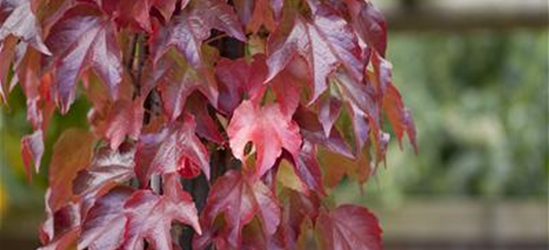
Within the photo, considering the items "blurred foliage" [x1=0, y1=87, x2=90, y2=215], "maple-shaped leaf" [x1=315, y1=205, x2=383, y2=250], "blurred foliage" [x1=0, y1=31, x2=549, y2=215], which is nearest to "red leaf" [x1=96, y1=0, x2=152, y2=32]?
"maple-shaped leaf" [x1=315, y1=205, x2=383, y2=250]

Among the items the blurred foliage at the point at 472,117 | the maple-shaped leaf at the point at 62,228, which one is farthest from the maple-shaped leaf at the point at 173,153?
the blurred foliage at the point at 472,117

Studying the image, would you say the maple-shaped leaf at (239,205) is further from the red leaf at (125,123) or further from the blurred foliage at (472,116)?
the blurred foliage at (472,116)

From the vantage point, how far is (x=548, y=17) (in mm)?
3090

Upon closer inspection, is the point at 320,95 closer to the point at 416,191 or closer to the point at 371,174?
the point at 371,174

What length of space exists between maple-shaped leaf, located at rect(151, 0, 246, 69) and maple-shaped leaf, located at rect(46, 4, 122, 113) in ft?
0.11

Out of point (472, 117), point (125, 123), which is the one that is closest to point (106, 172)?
point (125, 123)

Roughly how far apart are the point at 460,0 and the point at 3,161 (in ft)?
5.03

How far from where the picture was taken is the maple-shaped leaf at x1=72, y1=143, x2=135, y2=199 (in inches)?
31.5

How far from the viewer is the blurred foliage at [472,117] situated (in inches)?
160

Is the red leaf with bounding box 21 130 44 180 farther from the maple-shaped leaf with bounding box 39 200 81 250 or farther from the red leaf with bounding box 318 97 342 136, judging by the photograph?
the red leaf with bounding box 318 97 342 136

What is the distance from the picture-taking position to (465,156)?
4.13 m

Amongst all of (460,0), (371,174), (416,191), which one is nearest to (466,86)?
(416,191)

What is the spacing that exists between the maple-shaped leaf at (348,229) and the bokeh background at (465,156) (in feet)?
9.22

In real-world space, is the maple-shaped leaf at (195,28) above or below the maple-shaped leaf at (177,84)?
above
